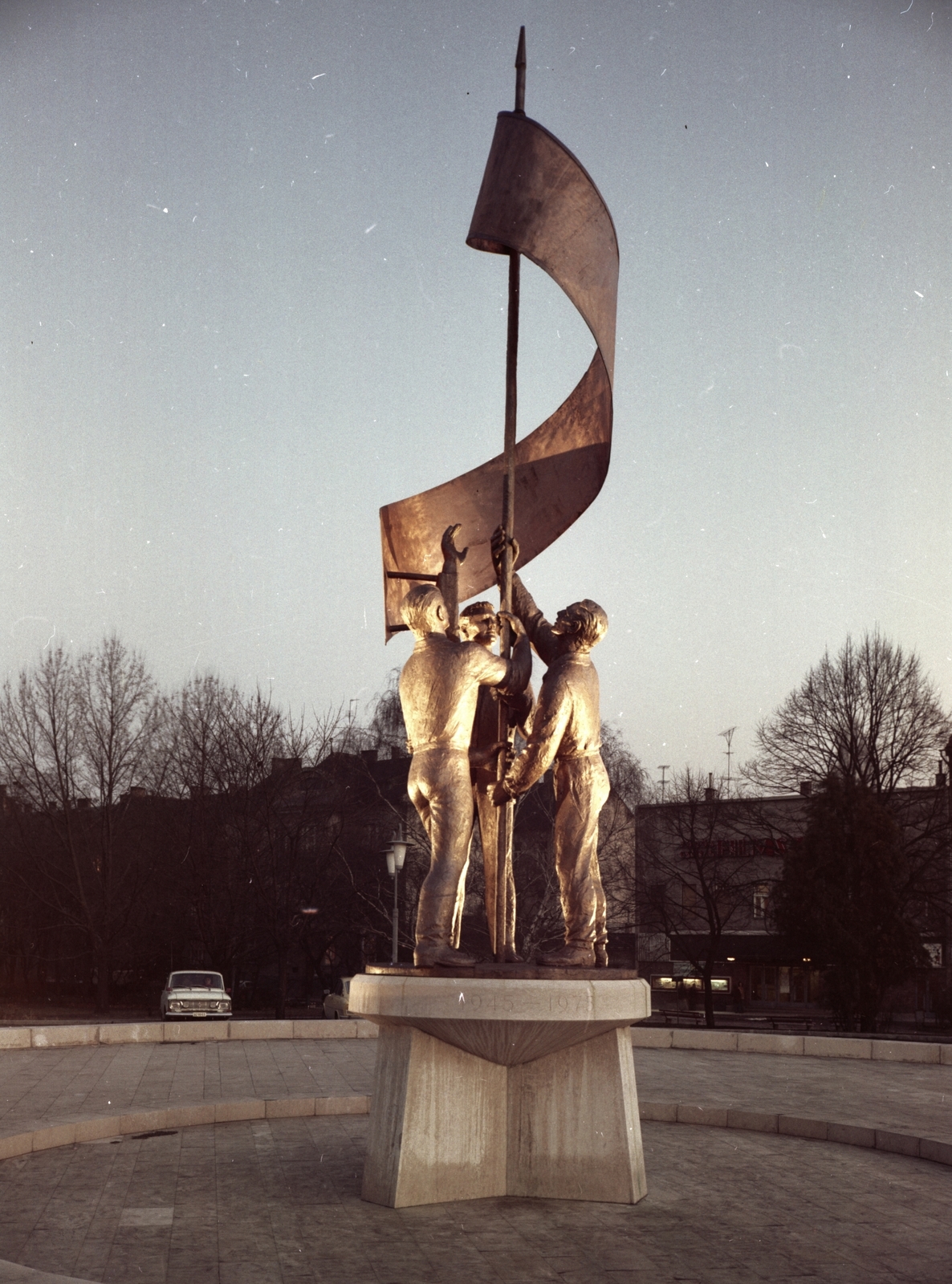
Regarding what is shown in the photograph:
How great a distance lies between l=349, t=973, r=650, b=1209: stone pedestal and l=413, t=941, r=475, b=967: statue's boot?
0.20 metres

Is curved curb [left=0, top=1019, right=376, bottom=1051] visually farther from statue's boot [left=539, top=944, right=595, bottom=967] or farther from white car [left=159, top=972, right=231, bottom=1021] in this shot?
white car [left=159, top=972, right=231, bottom=1021]

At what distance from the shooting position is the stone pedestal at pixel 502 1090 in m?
6.78

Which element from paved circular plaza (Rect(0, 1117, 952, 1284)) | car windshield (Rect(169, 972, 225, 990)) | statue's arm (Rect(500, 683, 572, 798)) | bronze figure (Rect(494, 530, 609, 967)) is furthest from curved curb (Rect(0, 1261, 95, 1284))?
car windshield (Rect(169, 972, 225, 990))

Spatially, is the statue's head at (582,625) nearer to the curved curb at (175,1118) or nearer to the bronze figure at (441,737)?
the bronze figure at (441,737)

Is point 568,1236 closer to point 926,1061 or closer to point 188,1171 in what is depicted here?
point 188,1171

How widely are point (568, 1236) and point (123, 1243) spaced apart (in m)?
2.15

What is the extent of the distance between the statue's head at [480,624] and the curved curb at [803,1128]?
3748mm

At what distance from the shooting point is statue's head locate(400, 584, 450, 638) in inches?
300

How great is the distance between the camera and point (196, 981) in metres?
26.4

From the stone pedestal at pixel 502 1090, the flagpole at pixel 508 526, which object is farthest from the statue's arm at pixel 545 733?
the stone pedestal at pixel 502 1090

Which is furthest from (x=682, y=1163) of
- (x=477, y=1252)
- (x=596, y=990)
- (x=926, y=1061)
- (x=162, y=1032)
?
(x=162, y=1032)

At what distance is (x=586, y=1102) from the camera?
713 centimetres

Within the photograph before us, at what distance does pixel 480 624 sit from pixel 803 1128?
15.5 feet

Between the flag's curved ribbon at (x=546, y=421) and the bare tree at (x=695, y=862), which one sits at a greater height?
the flag's curved ribbon at (x=546, y=421)
